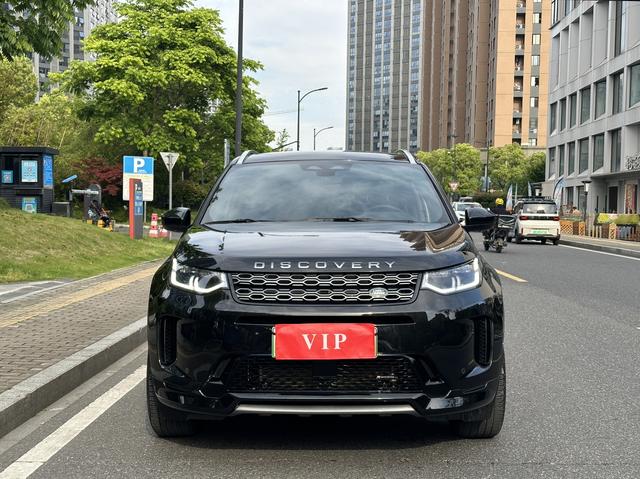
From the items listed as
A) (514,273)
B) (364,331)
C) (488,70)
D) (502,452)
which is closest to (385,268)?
(364,331)

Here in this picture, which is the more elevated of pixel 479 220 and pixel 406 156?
pixel 406 156

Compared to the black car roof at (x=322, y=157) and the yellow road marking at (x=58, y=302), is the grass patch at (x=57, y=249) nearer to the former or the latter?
the yellow road marking at (x=58, y=302)

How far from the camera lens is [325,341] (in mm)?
3322

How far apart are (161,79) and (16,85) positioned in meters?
27.7

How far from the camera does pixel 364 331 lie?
332cm

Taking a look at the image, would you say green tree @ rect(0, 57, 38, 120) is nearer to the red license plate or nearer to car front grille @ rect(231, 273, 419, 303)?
car front grille @ rect(231, 273, 419, 303)

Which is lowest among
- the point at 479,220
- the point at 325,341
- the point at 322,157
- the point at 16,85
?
the point at 325,341

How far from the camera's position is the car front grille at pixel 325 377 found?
338 cm

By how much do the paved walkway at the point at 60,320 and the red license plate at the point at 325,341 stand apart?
2185 millimetres

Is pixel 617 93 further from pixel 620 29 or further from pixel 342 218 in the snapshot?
pixel 342 218

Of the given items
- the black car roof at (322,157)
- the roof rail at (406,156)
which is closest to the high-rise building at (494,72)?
the roof rail at (406,156)

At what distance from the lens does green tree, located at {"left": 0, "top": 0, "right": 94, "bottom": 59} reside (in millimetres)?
9461

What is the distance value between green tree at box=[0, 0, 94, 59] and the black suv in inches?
277

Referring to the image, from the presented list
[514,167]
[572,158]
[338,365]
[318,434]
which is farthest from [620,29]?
[338,365]
